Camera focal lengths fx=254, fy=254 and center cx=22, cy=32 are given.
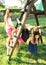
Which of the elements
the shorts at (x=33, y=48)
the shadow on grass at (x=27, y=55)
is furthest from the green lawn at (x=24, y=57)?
the shorts at (x=33, y=48)

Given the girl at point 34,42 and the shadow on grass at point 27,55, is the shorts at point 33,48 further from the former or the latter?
the shadow on grass at point 27,55

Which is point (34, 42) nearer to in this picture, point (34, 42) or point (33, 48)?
point (34, 42)

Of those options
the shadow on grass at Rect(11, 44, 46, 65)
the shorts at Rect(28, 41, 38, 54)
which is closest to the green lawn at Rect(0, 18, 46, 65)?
the shadow on grass at Rect(11, 44, 46, 65)

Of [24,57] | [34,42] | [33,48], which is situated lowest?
[24,57]

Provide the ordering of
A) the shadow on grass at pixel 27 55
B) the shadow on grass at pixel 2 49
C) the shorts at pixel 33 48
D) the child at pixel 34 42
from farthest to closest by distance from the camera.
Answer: the shadow on grass at pixel 2 49 < the shorts at pixel 33 48 < the shadow on grass at pixel 27 55 < the child at pixel 34 42

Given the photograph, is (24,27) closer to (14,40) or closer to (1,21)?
(14,40)

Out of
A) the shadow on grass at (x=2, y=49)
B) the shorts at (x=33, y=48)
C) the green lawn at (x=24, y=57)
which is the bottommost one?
the green lawn at (x=24, y=57)

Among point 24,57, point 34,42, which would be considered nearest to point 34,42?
point 34,42

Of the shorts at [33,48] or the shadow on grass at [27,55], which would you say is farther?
the shorts at [33,48]

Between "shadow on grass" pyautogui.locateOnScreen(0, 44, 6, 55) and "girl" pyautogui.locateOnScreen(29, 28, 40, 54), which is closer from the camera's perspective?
"girl" pyautogui.locateOnScreen(29, 28, 40, 54)

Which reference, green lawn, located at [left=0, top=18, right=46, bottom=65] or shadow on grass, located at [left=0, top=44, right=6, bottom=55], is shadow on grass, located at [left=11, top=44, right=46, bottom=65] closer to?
green lawn, located at [left=0, top=18, right=46, bottom=65]

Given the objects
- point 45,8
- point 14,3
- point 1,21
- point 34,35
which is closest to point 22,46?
point 34,35

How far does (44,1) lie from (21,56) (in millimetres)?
1599

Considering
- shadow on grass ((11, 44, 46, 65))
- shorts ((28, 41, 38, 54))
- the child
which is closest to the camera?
the child
